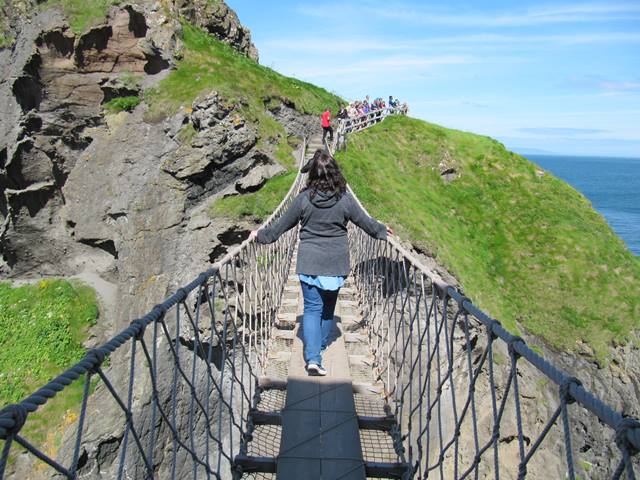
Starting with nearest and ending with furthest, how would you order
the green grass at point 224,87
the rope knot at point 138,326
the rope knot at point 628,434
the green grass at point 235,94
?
1. the rope knot at point 628,434
2. the rope knot at point 138,326
3. the green grass at point 235,94
4. the green grass at point 224,87

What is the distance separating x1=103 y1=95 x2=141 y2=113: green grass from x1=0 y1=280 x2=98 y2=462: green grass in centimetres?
674

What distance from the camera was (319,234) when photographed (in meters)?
4.09

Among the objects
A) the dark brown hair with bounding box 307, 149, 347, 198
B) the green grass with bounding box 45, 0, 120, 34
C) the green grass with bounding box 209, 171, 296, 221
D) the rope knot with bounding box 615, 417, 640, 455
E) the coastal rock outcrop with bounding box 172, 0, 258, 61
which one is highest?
the coastal rock outcrop with bounding box 172, 0, 258, 61

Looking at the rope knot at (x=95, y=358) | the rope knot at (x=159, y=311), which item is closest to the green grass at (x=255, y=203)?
the rope knot at (x=159, y=311)

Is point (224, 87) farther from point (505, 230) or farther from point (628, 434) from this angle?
point (628, 434)

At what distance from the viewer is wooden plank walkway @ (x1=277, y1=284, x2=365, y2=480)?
10.1ft

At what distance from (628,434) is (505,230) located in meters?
17.4

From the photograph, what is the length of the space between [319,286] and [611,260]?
1586 centimetres

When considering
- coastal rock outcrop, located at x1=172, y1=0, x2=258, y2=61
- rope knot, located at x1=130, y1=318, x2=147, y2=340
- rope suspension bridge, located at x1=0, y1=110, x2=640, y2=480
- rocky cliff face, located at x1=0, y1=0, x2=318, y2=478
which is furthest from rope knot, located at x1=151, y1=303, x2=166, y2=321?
coastal rock outcrop, located at x1=172, y1=0, x2=258, y2=61

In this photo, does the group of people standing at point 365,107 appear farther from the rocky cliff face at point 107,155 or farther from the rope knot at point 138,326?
the rope knot at point 138,326

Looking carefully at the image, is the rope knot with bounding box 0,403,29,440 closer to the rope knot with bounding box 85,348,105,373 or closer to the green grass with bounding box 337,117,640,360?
the rope knot with bounding box 85,348,105,373

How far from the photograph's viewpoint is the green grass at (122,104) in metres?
17.1

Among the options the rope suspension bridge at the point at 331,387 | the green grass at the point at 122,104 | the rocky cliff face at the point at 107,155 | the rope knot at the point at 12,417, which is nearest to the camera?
the rope knot at the point at 12,417

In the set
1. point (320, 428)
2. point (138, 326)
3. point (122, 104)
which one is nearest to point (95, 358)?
point (138, 326)
